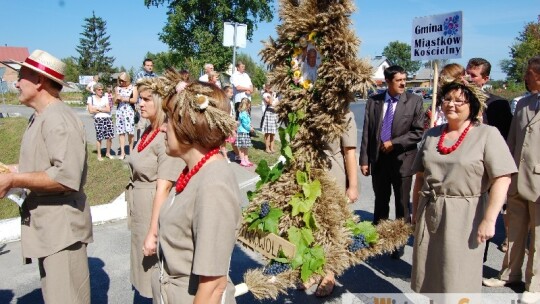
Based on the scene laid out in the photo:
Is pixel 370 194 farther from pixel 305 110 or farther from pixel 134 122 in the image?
pixel 134 122

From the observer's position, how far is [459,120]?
307 centimetres

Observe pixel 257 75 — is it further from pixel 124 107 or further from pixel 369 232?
pixel 369 232

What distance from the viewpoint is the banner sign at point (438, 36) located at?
514 centimetres

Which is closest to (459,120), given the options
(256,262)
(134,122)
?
(256,262)

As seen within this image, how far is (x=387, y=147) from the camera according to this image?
186 inches

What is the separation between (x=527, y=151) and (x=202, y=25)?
1493 inches

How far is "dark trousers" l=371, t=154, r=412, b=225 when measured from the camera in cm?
480

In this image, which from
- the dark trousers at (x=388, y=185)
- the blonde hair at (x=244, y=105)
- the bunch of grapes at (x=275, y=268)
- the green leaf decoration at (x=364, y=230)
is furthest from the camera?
the blonde hair at (x=244, y=105)

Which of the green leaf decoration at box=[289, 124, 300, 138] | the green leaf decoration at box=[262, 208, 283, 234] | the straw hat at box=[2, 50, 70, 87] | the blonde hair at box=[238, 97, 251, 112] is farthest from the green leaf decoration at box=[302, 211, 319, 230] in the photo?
the blonde hair at box=[238, 97, 251, 112]

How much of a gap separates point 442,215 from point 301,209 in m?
1.03

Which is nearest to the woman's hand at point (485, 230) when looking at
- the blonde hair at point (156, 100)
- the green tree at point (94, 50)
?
the blonde hair at point (156, 100)

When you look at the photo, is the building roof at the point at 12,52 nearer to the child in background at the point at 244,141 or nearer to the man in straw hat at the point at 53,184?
the child in background at the point at 244,141

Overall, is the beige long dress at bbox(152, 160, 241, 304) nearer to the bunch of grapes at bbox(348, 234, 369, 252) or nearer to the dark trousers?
the bunch of grapes at bbox(348, 234, 369, 252)

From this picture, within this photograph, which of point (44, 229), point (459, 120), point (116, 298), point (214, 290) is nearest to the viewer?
point (214, 290)
